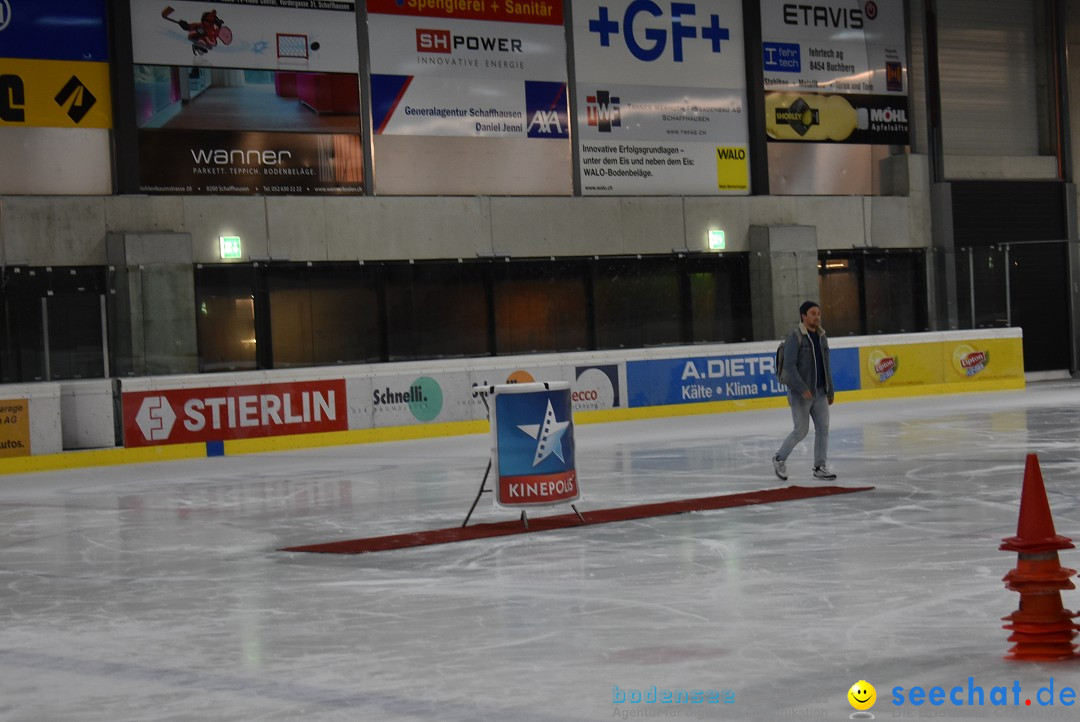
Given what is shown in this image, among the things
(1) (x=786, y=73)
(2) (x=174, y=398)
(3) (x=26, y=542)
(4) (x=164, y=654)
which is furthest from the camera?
(1) (x=786, y=73)

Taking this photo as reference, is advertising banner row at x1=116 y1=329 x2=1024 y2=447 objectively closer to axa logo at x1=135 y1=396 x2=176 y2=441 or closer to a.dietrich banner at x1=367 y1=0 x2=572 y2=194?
axa logo at x1=135 y1=396 x2=176 y2=441

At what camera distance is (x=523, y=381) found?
2612 centimetres

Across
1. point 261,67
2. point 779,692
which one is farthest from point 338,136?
point 779,692

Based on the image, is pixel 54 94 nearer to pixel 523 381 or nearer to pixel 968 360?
pixel 523 381

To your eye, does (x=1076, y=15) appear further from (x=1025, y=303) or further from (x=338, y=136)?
(x=338, y=136)

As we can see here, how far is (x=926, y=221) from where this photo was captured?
33.2m

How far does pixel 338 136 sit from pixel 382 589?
18048 mm

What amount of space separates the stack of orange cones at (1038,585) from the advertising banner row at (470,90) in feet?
67.2

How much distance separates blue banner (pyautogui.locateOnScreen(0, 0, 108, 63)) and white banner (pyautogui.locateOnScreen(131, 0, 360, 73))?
0.59m

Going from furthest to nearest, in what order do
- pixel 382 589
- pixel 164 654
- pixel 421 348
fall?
pixel 421 348
pixel 382 589
pixel 164 654

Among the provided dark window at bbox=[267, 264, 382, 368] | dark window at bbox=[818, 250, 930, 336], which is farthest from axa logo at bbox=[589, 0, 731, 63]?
dark window at bbox=[267, 264, 382, 368]

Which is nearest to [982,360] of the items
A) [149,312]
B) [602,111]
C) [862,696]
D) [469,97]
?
[602,111]

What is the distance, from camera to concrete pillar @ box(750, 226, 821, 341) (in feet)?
94.2

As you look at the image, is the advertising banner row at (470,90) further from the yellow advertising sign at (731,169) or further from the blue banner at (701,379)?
the blue banner at (701,379)
